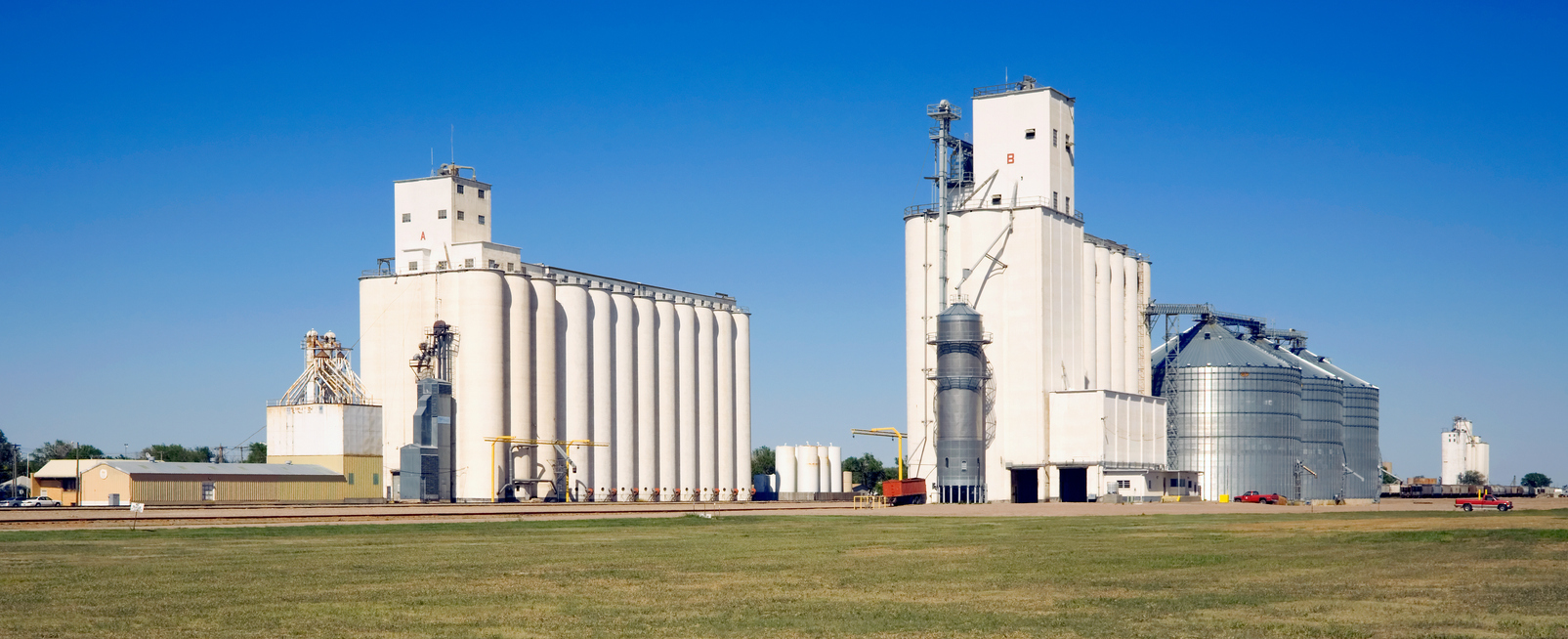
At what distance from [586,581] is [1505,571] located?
18855 millimetres

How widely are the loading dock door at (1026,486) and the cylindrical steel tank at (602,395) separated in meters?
35.0

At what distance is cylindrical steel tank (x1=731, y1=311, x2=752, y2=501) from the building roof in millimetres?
43639

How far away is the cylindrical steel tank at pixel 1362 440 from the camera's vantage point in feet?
468

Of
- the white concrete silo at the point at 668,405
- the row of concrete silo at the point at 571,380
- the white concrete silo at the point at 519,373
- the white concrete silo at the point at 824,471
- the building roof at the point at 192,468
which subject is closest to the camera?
the building roof at the point at 192,468

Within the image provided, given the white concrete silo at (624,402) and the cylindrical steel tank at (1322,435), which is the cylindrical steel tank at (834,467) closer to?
the white concrete silo at (624,402)

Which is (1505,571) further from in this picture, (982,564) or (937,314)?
(937,314)

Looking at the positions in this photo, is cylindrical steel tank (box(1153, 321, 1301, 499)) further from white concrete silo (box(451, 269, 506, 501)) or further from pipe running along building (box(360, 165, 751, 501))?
white concrete silo (box(451, 269, 506, 501))

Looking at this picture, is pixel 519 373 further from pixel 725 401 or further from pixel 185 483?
pixel 725 401

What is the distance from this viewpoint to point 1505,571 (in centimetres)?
3203

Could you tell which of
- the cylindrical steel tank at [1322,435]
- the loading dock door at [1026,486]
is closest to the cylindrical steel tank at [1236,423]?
the cylindrical steel tank at [1322,435]

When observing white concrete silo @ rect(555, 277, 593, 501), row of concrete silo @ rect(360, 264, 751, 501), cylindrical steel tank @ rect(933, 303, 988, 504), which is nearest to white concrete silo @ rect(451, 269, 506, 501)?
row of concrete silo @ rect(360, 264, 751, 501)

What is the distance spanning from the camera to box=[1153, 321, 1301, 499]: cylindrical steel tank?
12838 cm

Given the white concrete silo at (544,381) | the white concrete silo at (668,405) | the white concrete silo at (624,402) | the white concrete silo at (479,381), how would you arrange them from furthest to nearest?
the white concrete silo at (668,405)
the white concrete silo at (624,402)
the white concrete silo at (544,381)
the white concrete silo at (479,381)

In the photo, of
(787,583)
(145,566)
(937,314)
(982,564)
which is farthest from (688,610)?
(937,314)
